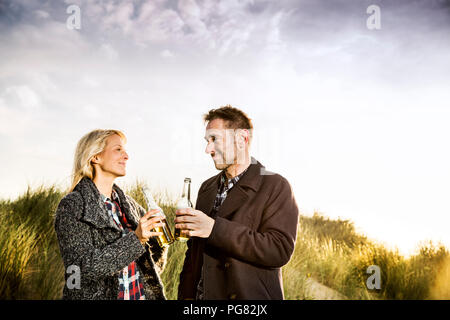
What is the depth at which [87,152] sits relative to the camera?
2867 millimetres

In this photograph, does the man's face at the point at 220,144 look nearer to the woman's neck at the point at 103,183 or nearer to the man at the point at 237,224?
the man at the point at 237,224

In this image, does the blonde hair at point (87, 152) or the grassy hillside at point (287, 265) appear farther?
the grassy hillside at point (287, 265)

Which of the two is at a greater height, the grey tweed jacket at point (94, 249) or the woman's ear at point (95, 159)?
the woman's ear at point (95, 159)

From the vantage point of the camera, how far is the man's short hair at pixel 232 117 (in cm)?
283

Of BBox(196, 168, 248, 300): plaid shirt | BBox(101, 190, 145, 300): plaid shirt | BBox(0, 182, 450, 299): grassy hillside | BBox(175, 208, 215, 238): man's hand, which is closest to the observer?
BBox(175, 208, 215, 238): man's hand

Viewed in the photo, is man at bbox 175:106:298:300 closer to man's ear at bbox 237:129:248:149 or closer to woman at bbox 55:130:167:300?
man's ear at bbox 237:129:248:149

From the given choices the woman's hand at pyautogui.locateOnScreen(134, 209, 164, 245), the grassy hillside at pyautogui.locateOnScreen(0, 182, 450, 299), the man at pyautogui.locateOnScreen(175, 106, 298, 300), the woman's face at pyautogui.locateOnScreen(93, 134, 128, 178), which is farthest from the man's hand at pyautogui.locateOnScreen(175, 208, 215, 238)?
the grassy hillside at pyautogui.locateOnScreen(0, 182, 450, 299)

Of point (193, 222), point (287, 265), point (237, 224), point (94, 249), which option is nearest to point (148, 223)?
point (193, 222)

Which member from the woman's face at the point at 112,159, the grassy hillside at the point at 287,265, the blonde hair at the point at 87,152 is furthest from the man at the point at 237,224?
the grassy hillside at the point at 287,265

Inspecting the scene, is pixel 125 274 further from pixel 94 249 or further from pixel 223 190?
pixel 223 190

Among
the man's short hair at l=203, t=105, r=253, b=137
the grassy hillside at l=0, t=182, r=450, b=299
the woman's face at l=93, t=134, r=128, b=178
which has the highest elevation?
the man's short hair at l=203, t=105, r=253, b=137

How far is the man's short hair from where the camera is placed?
2.83 metres

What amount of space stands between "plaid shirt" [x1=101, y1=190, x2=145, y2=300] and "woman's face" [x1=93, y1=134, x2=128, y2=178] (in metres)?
0.23

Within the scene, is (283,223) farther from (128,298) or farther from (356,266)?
(356,266)
